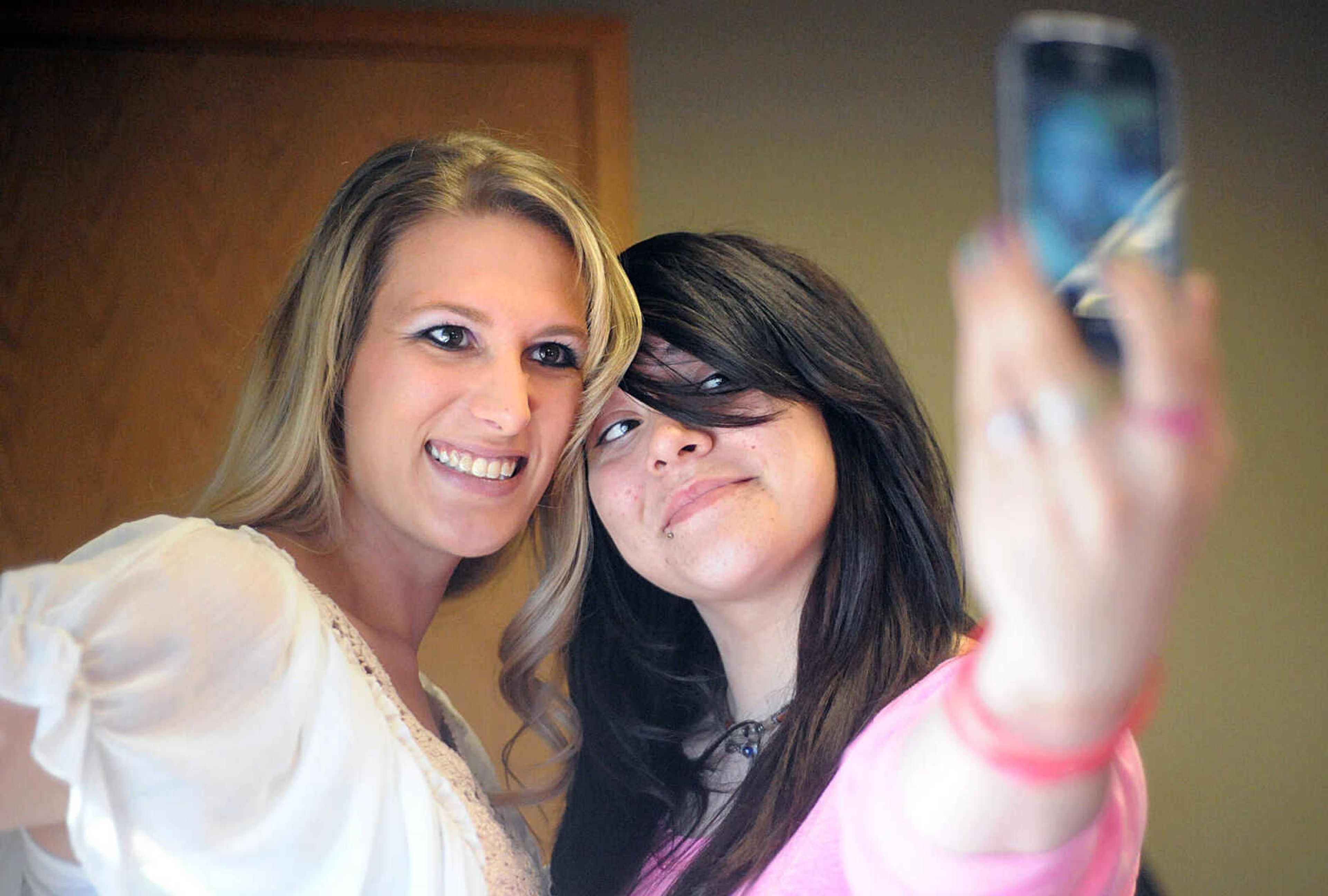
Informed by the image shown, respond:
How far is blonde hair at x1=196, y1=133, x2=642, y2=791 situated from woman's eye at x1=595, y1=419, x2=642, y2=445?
3cm

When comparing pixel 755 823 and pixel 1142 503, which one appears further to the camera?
pixel 755 823

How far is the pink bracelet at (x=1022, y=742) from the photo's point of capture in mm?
584

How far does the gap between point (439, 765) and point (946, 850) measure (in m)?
0.64

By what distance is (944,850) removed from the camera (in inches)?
25.3

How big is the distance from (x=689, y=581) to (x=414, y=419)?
333 mm

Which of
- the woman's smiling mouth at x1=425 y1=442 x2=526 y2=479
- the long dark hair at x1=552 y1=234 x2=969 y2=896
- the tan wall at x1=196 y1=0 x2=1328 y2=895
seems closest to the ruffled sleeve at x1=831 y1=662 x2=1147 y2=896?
the long dark hair at x1=552 y1=234 x2=969 y2=896

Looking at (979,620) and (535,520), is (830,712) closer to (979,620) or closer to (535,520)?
→ (535,520)

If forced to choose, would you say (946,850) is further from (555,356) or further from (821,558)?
(555,356)

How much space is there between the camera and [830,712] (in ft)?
3.88

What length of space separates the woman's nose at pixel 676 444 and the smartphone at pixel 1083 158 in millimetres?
644

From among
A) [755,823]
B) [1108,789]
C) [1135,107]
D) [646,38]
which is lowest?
[755,823]

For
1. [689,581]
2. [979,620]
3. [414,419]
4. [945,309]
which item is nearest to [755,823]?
[689,581]

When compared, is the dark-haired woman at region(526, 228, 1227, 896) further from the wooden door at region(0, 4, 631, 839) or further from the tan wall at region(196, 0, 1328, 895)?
the tan wall at region(196, 0, 1328, 895)

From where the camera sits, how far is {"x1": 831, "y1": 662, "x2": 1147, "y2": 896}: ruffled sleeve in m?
0.64
